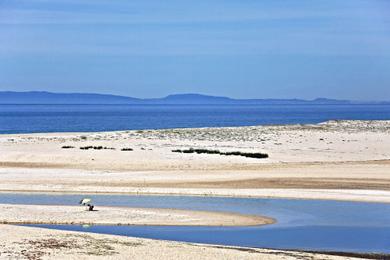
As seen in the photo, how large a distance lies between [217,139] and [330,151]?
9.83 metres

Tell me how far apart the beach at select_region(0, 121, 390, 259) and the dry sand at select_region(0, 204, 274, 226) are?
34mm

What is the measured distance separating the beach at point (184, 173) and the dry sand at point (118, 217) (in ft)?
0.11

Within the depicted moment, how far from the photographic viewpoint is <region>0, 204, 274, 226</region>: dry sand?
2516cm

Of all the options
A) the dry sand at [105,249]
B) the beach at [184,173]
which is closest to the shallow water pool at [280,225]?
the beach at [184,173]

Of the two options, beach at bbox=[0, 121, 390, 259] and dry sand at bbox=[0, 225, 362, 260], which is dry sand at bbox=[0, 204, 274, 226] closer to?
beach at bbox=[0, 121, 390, 259]

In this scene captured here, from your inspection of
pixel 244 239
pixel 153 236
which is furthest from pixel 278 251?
pixel 153 236

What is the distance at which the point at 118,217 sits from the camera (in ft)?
84.5

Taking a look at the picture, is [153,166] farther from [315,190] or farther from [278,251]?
[278,251]

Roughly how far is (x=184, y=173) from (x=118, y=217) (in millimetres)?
13835

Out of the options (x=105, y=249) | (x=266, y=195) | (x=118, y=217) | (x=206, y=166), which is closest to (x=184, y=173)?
(x=206, y=166)

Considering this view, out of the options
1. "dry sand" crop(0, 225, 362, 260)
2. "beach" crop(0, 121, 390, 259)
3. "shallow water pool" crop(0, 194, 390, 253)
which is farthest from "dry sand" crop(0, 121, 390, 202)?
"dry sand" crop(0, 225, 362, 260)

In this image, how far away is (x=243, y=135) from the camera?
61750 millimetres

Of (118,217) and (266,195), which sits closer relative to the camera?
(118,217)

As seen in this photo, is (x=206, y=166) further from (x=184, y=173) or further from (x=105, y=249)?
(x=105, y=249)
